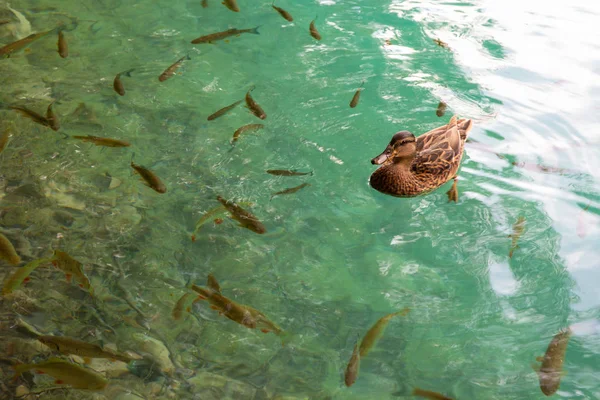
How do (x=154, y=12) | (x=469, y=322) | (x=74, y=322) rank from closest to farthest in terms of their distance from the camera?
(x=74, y=322) → (x=469, y=322) → (x=154, y=12)

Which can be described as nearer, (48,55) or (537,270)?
(537,270)

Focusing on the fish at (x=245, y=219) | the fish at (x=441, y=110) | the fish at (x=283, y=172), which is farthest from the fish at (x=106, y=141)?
the fish at (x=441, y=110)

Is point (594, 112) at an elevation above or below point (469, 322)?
above

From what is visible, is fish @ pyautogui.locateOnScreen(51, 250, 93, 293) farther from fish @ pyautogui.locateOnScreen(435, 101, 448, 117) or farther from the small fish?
the small fish

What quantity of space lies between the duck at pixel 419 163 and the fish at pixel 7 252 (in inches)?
103

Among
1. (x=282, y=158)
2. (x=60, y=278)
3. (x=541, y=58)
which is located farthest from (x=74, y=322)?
(x=541, y=58)

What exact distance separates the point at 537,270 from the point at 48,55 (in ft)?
17.4

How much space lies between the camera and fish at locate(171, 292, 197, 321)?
374 centimetres

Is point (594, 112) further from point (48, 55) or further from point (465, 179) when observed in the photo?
point (48, 55)

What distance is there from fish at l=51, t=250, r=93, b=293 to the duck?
2241mm

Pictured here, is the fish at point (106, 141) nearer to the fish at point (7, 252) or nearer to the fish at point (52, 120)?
the fish at point (52, 120)

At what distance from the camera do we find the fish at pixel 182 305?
3743mm

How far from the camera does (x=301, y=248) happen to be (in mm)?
4312

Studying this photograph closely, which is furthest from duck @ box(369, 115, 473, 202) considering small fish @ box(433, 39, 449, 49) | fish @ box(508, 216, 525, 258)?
small fish @ box(433, 39, 449, 49)
